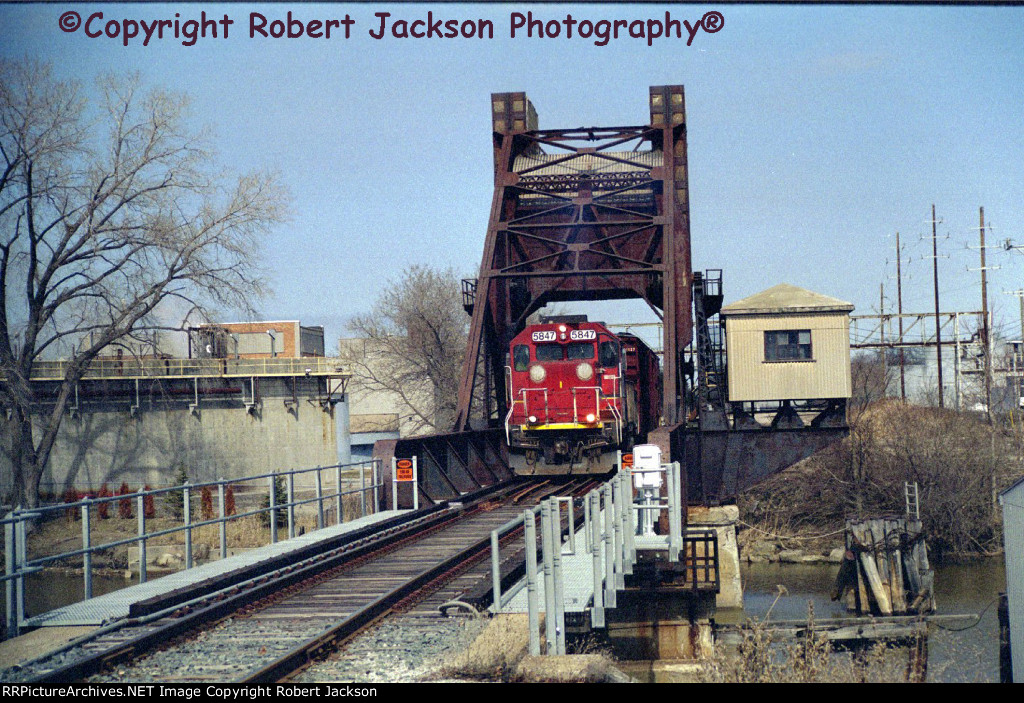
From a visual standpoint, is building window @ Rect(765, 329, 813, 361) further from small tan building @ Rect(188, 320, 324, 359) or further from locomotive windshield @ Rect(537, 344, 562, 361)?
small tan building @ Rect(188, 320, 324, 359)

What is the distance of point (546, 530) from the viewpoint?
9.10 meters

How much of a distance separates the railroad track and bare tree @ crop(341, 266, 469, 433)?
112ft

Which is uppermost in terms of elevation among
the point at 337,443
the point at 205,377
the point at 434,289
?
the point at 434,289

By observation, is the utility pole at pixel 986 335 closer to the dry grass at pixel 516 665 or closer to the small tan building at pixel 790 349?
the small tan building at pixel 790 349

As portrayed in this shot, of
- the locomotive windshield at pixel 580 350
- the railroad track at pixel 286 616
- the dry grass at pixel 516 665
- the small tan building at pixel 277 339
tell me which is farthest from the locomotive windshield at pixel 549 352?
the small tan building at pixel 277 339

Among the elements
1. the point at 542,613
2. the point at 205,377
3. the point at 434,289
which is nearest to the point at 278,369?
the point at 205,377

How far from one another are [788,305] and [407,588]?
66.6 feet

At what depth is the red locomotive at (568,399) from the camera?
23.0 metres

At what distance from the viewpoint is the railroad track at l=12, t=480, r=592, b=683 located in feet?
25.8

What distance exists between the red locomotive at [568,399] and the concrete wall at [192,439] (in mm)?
24333

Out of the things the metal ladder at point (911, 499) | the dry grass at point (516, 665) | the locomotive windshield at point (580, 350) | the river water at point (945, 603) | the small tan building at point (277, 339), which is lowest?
the river water at point (945, 603)

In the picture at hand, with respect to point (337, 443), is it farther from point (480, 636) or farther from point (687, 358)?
point (480, 636)

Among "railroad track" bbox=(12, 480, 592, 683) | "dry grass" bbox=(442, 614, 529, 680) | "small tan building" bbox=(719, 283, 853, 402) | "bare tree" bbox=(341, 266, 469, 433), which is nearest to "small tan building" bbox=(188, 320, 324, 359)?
"bare tree" bbox=(341, 266, 469, 433)
